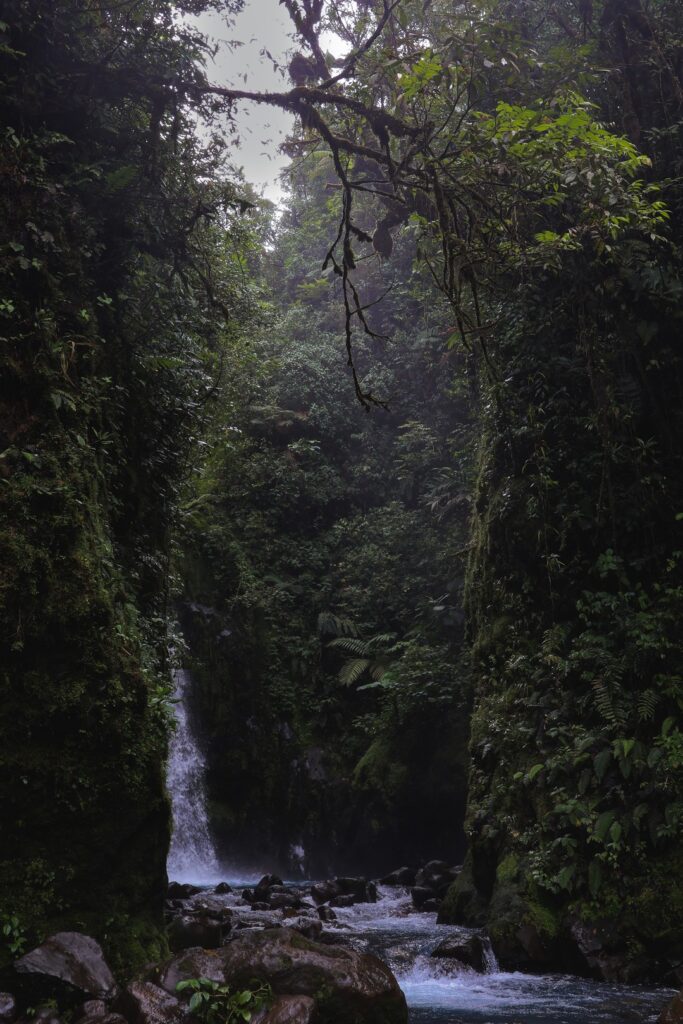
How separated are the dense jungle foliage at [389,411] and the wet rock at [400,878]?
1137 millimetres

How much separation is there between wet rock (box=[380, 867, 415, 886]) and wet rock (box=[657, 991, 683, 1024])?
22.0ft

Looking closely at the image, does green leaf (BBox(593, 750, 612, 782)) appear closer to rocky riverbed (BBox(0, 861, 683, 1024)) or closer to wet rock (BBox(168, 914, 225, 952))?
rocky riverbed (BBox(0, 861, 683, 1024))

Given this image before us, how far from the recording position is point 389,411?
7793mm

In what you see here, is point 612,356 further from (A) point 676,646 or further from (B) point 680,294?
(A) point 676,646

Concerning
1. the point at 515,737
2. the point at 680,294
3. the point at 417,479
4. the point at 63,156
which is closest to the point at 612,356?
the point at 680,294

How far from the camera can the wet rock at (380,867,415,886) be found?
11.0 meters

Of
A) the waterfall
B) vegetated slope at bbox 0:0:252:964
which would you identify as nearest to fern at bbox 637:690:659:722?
the waterfall

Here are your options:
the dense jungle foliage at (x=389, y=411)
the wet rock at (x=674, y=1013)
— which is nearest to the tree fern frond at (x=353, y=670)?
the dense jungle foliage at (x=389, y=411)

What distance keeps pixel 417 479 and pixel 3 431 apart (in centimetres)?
1240

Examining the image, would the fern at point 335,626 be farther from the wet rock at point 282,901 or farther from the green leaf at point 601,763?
the green leaf at point 601,763

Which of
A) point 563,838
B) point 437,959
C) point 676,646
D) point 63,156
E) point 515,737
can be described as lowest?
point 437,959

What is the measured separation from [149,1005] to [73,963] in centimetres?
66

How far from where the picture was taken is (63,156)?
758cm

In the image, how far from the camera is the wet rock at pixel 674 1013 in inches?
180
